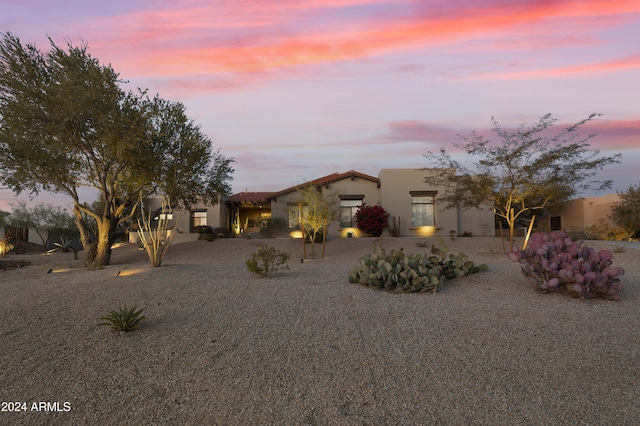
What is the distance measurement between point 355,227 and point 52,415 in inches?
906

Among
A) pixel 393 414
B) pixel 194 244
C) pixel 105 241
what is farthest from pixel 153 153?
pixel 393 414

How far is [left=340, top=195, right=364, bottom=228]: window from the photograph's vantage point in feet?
87.0

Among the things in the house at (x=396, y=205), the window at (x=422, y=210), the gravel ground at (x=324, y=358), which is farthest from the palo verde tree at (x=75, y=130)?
the window at (x=422, y=210)

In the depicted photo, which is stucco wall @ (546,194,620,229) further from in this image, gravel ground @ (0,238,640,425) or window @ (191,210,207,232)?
window @ (191,210,207,232)

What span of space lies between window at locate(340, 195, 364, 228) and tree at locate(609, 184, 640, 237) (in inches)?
601

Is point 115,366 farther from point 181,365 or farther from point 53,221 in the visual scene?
point 53,221

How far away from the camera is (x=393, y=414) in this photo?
368 cm

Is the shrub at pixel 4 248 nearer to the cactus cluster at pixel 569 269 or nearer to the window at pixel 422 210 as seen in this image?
the window at pixel 422 210

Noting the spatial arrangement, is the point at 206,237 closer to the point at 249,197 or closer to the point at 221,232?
the point at 221,232

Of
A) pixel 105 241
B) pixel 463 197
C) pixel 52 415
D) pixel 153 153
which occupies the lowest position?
pixel 52 415

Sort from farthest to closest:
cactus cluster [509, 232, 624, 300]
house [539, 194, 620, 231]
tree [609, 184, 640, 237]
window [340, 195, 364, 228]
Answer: house [539, 194, 620, 231] → window [340, 195, 364, 228] → tree [609, 184, 640, 237] → cactus cluster [509, 232, 624, 300]

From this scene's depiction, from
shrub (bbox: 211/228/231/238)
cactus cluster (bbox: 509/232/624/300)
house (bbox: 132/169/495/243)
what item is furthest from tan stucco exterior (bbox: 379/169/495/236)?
cactus cluster (bbox: 509/232/624/300)

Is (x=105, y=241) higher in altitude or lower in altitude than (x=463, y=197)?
lower

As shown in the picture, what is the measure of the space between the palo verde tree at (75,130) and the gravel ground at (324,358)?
7204 millimetres
